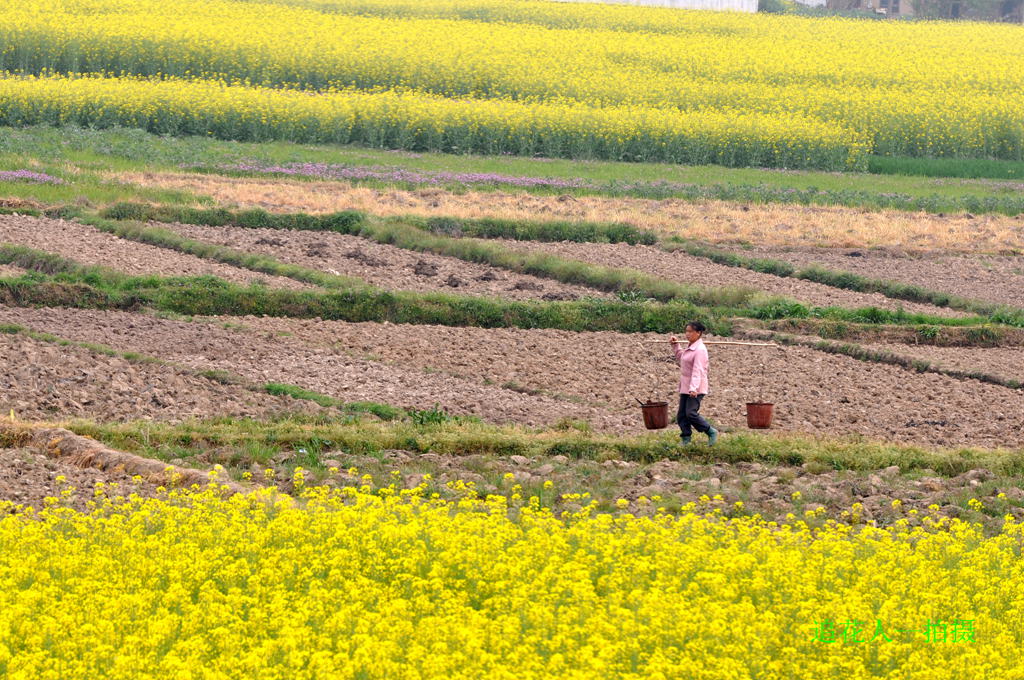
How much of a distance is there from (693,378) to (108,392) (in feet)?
20.3

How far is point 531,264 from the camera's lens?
25297mm

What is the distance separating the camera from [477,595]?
984cm

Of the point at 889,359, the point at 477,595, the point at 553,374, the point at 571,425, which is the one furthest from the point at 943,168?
the point at 477,595

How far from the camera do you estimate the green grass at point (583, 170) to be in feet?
109

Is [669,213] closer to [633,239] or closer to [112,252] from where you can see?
[633,239]

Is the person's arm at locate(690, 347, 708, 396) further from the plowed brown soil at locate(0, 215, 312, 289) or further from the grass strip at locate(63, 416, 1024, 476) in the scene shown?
the plowed brown soil at locate(0, 215, 312, 289)

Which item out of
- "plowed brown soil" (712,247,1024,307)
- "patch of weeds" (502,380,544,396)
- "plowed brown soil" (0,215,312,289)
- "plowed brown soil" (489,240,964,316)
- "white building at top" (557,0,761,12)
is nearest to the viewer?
"patch of weeds" (502,380,544,396)

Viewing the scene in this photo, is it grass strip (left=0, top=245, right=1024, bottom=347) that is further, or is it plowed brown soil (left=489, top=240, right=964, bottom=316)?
plowed brown soil (left=489, top=240, right=964, bottom=316)

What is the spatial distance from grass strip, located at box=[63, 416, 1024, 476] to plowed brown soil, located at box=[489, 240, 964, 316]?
28.8 ft

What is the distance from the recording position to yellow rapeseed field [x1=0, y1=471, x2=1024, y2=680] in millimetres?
8250

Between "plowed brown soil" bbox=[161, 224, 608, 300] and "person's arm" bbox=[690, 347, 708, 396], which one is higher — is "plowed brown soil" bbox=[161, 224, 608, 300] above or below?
below

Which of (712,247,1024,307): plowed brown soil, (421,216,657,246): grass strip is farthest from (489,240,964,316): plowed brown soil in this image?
(712,247,1024,307): plowed brown soil

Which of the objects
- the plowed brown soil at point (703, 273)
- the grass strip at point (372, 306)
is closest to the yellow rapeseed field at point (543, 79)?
the plowed brown soil at point (703, 273)

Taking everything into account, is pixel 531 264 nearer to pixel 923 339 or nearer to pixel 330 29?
pixel 923 339
